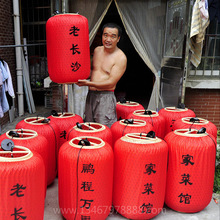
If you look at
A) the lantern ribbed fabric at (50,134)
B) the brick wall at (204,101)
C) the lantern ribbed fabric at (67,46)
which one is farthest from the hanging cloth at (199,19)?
the lantern ribbed fabric at (50,134)

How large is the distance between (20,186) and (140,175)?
123 centimetres

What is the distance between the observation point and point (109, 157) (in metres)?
2.56

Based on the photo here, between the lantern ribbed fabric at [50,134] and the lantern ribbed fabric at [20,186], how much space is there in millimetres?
1010

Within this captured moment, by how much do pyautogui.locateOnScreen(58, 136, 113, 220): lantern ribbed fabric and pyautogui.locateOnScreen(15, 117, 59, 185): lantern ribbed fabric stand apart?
28.8 inches

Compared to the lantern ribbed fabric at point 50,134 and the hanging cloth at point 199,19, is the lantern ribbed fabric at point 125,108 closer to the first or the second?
the lantern ribbed fabric at point 50,134

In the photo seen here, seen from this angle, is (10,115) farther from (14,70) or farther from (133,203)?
(133,203)

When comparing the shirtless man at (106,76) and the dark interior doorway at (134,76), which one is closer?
the shirtless man at (106,76)

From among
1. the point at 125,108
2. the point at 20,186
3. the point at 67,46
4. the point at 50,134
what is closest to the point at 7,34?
the point at 67,46

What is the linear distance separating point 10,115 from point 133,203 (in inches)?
212

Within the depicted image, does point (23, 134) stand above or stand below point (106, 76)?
below

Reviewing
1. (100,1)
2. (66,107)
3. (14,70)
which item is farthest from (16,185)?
(14,70)

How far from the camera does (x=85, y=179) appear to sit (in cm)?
251

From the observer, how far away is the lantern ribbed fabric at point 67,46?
3576 millimetres

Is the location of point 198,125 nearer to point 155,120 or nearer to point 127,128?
point 155,120
